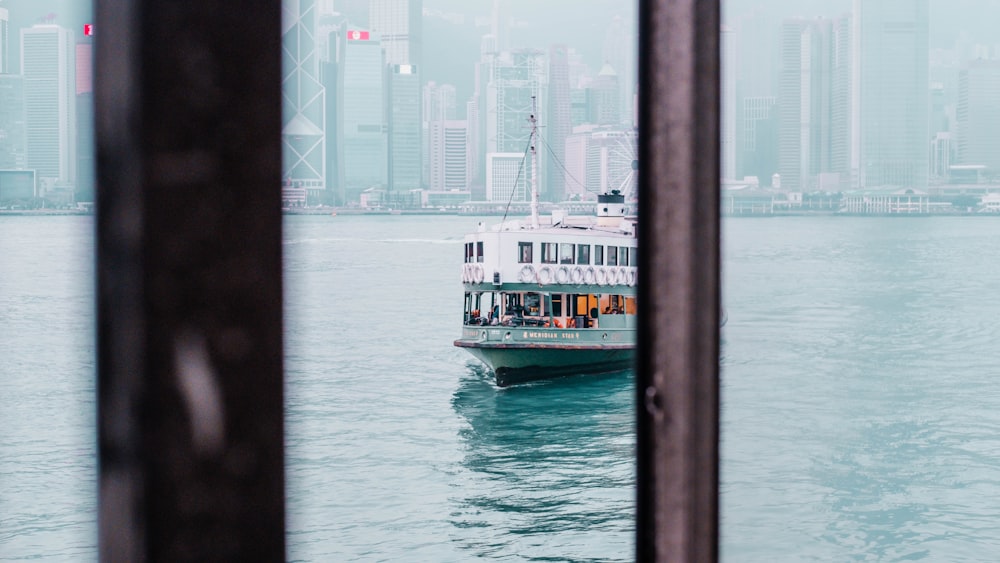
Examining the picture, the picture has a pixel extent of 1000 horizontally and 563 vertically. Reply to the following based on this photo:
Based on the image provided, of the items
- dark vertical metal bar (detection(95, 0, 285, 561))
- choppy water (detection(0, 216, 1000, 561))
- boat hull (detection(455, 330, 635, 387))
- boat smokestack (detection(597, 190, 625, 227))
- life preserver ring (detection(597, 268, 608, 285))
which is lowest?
choppy water (detection(0, 216, 1000, 561))

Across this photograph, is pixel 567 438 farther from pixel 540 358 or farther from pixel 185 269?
pixel 185 269

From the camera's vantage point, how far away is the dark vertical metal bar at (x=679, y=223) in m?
0.88

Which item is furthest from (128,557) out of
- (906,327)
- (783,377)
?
(906,327)

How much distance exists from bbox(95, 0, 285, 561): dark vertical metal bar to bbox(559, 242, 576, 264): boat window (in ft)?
83.3

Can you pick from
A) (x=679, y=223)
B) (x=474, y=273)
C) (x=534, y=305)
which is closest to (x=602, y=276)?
(x=534, y=305)

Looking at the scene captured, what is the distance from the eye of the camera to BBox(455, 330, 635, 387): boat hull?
26.5 m

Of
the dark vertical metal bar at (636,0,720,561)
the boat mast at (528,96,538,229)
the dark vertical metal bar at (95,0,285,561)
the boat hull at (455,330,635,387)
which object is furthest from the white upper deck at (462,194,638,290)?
the dark vertical metal bar at (95,0,285,561)

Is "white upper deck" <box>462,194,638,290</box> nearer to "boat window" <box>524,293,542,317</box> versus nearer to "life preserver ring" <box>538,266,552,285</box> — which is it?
"life preserver ring" <box>538,266,552,285</box>

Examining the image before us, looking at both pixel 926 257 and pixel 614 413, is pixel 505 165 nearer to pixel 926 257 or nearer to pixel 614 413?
pixel 926 257

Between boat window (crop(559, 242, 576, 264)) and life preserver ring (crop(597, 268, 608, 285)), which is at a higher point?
boat window (crop(559, 242, 576, 264))

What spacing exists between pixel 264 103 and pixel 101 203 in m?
0.10

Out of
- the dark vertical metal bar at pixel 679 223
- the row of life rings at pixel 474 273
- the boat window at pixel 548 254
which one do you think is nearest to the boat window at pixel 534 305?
the boat window at pixel 548 254

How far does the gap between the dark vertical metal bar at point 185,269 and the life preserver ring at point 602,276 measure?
26.0 metres

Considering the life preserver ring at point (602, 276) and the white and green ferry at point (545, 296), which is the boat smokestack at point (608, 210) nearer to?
the white and green ferry at point (545, 296)
